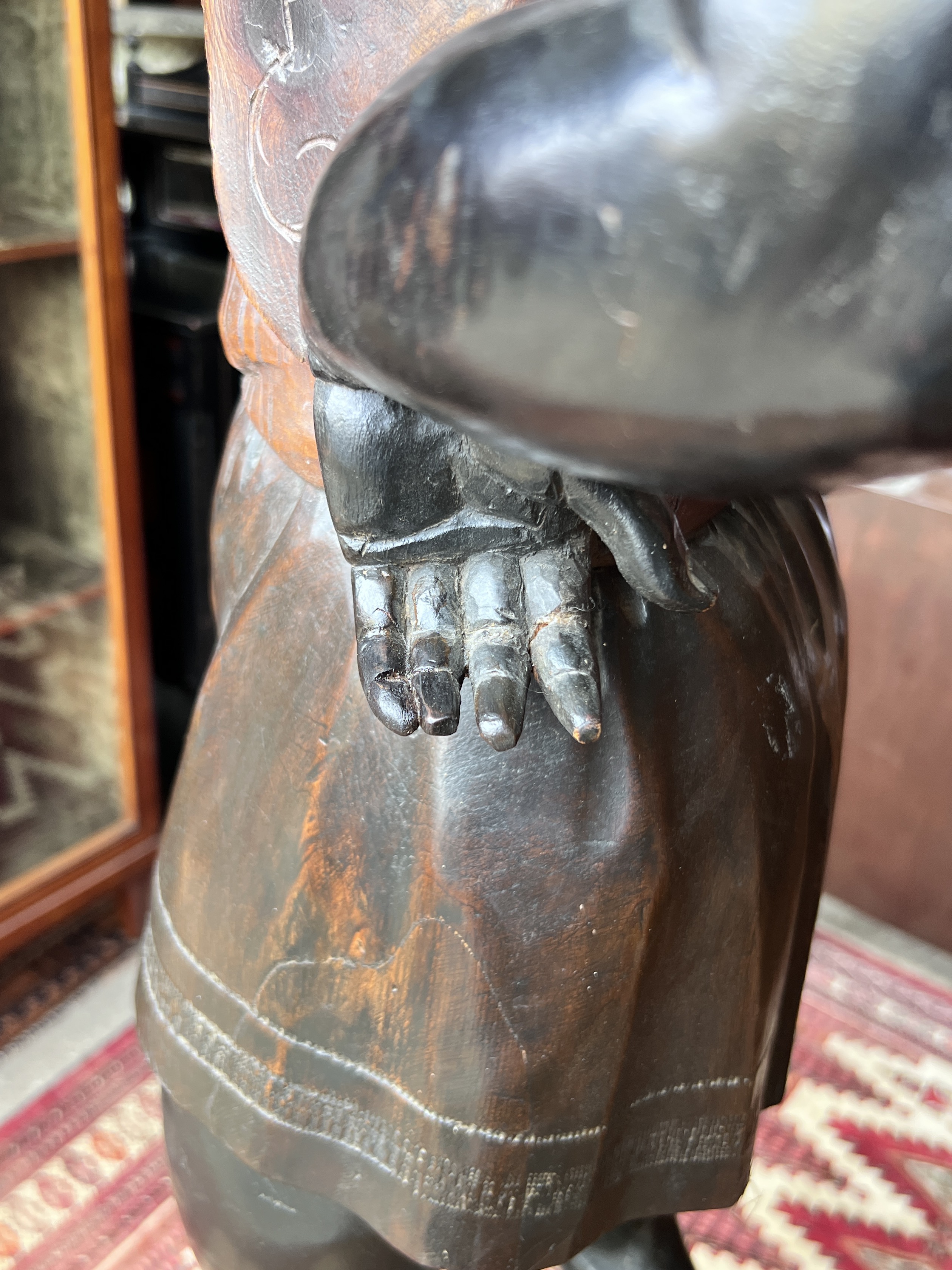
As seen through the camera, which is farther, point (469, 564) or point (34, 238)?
point (34, 238)

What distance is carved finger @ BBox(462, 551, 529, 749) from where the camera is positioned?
0.40 meters

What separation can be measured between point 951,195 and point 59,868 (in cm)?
156

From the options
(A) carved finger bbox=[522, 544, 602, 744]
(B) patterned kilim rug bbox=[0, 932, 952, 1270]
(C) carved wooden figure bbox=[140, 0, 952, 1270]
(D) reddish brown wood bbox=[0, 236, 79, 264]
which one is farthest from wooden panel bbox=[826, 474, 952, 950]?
(A) carved finger bbox=[522, 544, 602, 744]

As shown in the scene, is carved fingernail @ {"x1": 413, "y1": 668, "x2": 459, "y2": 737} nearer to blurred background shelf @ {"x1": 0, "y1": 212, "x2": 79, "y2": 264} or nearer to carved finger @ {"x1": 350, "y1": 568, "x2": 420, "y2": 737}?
carved finger @ {"x1": 350, "y1": 568, "x2": 420, "y2": 737}

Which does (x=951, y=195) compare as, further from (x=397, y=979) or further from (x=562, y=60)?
(x=397, y=979)

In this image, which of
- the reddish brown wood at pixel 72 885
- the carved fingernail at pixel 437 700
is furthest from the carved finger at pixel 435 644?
the reddish brown wood at pixel 72 885

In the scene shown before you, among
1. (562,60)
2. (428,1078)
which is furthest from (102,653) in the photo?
(562,60)

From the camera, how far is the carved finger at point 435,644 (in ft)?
1.33

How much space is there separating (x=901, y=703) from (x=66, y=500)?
1.32 m

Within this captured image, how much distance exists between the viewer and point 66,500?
62.6 inches

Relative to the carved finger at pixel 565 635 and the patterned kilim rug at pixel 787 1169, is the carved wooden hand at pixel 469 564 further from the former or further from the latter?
the patterned kilim rug at pixel 787 1169

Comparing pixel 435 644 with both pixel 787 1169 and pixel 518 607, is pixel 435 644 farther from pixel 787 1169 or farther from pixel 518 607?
pixel 787 1169

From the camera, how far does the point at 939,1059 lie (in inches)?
63.4

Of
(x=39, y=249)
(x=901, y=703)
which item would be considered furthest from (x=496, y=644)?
(x=901, y=703)
